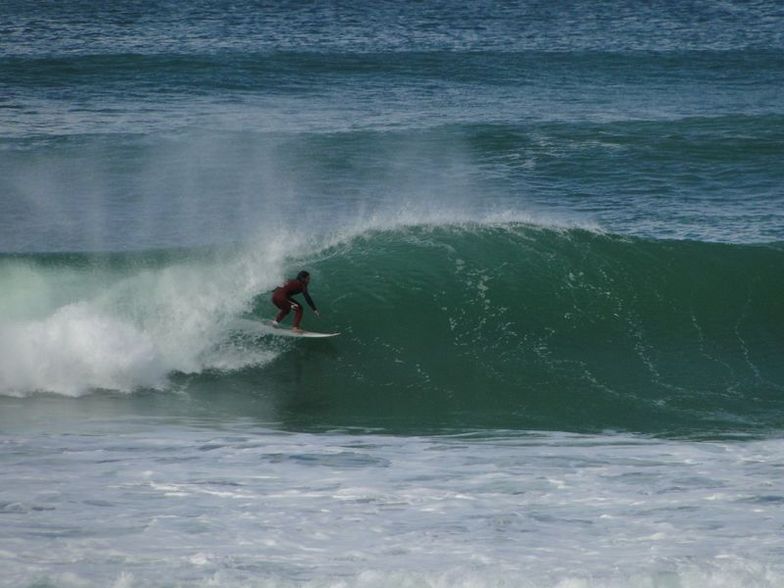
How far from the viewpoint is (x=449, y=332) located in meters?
16.3

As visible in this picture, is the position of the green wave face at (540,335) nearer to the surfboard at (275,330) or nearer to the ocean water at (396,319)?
the ocean water at (396,319)

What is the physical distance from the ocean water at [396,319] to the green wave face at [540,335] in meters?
0.06

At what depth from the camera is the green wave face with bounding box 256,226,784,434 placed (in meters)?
13.7

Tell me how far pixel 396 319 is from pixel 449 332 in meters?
0.85

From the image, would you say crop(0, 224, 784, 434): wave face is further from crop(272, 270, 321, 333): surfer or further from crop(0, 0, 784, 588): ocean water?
crop(272, 270, 321, 333): surfer

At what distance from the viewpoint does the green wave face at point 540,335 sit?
1366 cm

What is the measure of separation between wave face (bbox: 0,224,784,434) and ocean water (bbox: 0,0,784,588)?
0.05 meters

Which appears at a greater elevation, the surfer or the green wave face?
the surfer

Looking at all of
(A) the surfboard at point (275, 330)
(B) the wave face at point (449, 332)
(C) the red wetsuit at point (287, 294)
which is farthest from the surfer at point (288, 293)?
(B) the wave face at point (449, 332)

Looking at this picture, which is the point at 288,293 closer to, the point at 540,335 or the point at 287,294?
the point at 287,294

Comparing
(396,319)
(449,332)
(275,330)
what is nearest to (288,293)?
(275,330)

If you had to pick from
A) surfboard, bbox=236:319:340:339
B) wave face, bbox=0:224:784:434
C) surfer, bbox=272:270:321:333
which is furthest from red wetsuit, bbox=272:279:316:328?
wave face, bbox=0:224:784:434

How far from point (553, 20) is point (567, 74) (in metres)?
7.53

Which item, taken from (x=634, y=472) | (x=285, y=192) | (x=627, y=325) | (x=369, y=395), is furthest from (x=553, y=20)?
(x=634, y=472)
